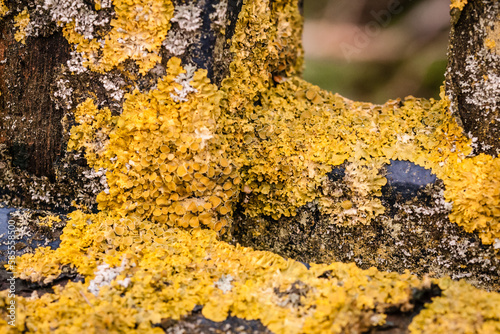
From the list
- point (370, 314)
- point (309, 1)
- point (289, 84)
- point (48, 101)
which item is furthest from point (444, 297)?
point (309, 1)

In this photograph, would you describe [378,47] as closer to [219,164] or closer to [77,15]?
[219,164]

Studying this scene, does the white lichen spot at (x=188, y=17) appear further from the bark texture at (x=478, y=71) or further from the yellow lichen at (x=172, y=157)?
the bark texture at (x=478, y=71)

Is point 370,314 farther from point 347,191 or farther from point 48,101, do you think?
point 48,101

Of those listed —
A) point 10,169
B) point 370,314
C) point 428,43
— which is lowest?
point 370,314

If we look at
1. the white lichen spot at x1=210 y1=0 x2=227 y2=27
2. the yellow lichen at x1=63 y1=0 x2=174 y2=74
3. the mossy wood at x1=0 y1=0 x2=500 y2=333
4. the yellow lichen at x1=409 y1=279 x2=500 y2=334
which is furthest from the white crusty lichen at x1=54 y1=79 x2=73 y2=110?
the yellow lichen at x1=409 y1=279 x2=500 y2=334

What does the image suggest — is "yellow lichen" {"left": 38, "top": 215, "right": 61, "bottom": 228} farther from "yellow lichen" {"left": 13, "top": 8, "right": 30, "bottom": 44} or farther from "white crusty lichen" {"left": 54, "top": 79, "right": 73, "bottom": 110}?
"yellow lichen" {"left": 13, "top": 8, "right": 30, "bottom": 44}

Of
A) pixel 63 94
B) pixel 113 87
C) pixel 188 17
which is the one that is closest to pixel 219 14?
pixel 188 17

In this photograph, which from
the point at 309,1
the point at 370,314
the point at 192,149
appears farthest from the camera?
the point at 309,1

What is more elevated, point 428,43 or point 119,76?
point 428,43
